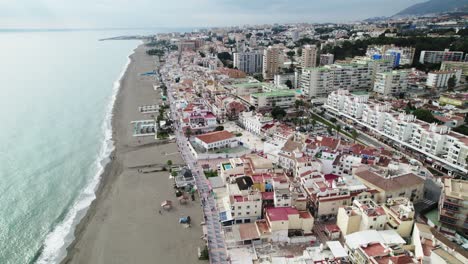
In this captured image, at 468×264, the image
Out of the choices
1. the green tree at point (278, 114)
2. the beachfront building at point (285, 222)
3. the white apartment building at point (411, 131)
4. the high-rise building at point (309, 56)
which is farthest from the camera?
the high-rise building at point (309, 56)

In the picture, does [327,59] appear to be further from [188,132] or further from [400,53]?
[188,132]

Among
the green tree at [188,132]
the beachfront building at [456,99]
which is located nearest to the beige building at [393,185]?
the green tree at [188,132]

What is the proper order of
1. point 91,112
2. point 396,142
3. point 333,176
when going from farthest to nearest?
point 91,112 < point 396,142 < point 333,176

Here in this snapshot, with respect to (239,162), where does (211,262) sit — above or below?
below

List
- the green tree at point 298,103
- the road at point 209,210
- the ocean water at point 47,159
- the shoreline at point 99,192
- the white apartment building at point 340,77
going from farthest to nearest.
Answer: the white apartment building at point 340,77 → the green tree at point 298,103 → the ocean water at point 47,159 → the shoreline at point 99,192 → the road at point 209,210

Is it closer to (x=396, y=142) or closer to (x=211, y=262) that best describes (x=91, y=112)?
(x=211, y=262)

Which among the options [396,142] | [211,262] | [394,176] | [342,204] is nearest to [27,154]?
[211,262]

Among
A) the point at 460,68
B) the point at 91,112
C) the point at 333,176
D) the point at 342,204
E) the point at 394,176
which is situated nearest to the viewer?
the point at 342,204

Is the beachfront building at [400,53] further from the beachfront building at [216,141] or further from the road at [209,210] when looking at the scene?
the road at [209,210]
